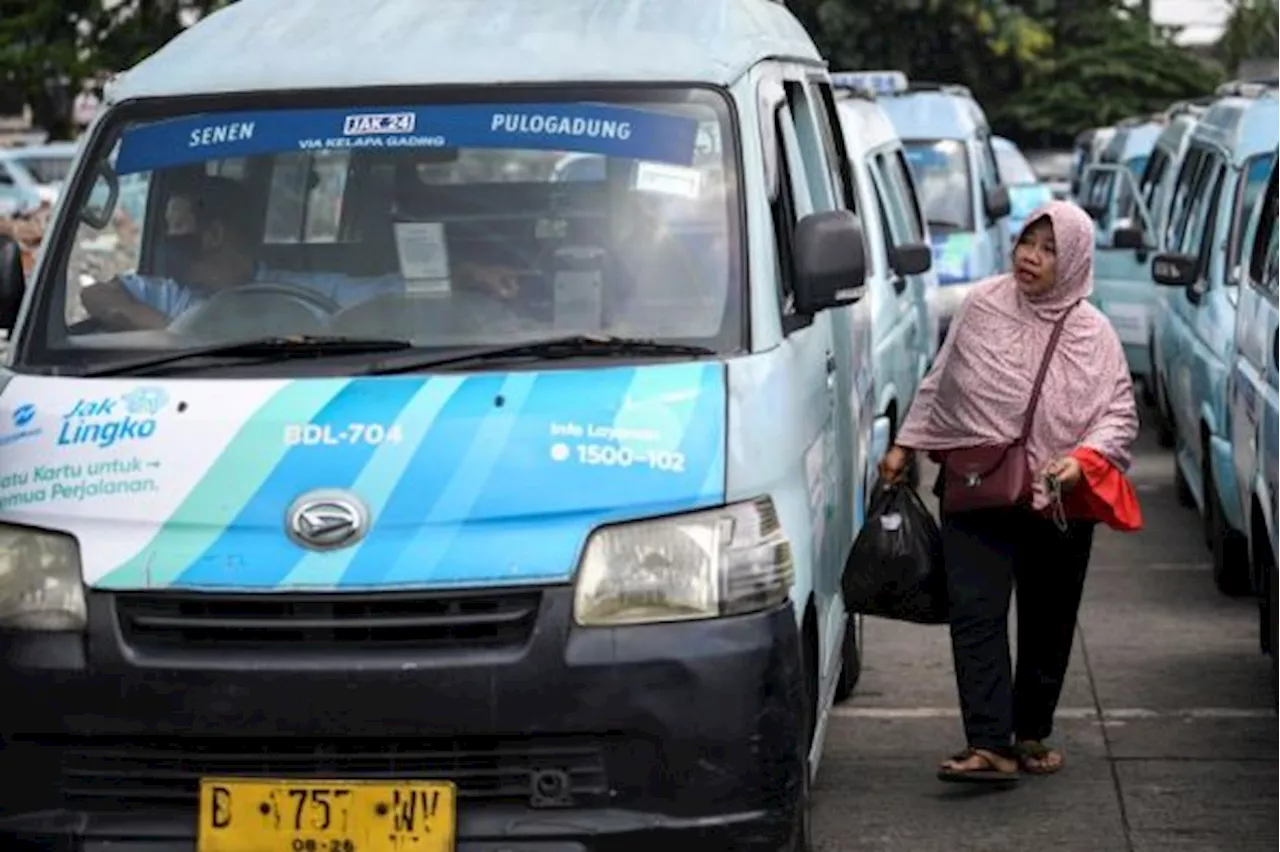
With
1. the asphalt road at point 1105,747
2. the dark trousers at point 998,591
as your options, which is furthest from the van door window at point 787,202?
the asphalt road at point 1105,747

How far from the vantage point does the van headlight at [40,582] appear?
5859mm

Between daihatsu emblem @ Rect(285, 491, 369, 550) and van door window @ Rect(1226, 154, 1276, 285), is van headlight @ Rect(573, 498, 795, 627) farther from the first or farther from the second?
van door window @ Rect(1226, 154, 1276, 285)

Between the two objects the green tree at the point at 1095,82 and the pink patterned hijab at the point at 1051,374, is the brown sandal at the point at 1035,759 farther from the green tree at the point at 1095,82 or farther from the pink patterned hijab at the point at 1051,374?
the green tree at the point at 1095,82

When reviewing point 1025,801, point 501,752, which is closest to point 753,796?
point 501,752

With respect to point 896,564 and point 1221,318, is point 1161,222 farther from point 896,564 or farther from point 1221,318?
point 896,564

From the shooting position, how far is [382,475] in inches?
228

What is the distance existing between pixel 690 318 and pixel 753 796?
1092 millimetres

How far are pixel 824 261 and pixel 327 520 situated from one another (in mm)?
1397

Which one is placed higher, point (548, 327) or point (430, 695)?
point (548, 327)

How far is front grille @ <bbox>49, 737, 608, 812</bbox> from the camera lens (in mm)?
5711

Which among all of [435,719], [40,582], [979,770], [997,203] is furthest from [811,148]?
[997,203]

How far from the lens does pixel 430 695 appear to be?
223 inches

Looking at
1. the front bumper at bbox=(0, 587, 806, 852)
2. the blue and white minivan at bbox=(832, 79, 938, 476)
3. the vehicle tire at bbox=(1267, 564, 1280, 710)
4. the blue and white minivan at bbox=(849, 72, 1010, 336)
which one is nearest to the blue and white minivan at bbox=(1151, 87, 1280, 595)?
the blue and white minivan at bbox=(832, 79, 938, 476)

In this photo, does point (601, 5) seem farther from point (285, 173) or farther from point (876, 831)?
point (876, 831)
